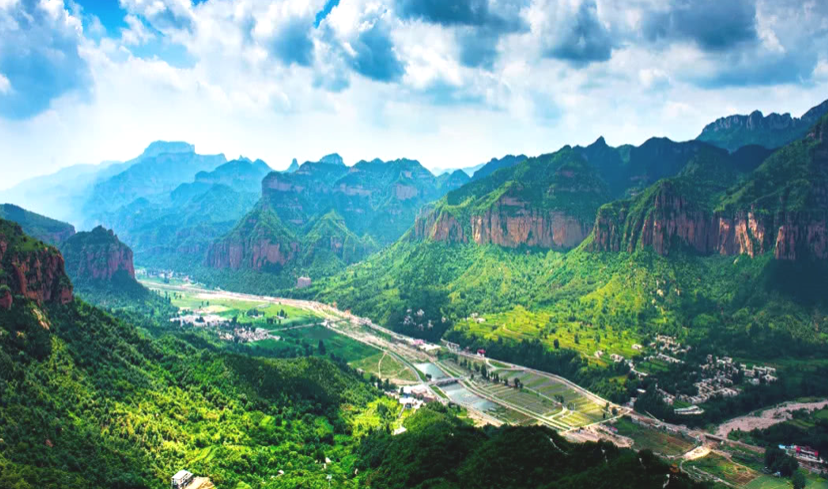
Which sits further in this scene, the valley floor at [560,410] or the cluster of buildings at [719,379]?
the cluster of buildings at [719,379]

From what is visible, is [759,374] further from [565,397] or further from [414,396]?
[414,396]

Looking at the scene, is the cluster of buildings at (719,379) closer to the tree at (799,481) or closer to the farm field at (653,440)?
the farm field at (653,440)

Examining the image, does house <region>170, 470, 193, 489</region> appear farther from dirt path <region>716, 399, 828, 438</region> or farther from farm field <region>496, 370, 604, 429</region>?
dirt path <region>716, 399, 828, 438</region>

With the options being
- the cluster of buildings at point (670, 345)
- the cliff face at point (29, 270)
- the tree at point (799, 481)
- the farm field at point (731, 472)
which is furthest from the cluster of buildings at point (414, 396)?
the cliff face at point (29, 270)

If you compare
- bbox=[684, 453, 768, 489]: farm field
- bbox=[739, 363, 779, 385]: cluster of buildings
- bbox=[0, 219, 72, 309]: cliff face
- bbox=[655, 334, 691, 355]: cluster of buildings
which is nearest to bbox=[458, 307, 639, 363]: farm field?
bbox=[655, 334, 691, 355]: cluster of buildings

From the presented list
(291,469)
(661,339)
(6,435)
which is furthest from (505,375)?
(6,435)
